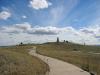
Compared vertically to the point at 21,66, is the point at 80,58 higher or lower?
lower

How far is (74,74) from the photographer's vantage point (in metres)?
17.8

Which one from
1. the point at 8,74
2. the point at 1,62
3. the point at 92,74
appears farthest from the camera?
the point at 1,62

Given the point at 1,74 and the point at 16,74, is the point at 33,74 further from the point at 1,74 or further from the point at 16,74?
the point at 1,74

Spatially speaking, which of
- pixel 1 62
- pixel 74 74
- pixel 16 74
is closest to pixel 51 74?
pixel 74 74

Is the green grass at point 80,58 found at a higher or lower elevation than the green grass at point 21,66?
lower

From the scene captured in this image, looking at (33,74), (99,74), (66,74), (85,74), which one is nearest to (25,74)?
(33,74)

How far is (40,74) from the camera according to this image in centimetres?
1803

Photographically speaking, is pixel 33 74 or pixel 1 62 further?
pixel 1 62

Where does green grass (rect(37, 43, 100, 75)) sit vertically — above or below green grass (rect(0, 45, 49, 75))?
below

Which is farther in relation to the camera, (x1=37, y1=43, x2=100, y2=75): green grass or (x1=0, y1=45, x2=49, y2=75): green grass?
(x1=37, y1=43, x2=100, y2=75): green grass

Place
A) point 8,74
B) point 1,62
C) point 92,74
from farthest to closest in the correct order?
point 1,62 < point 8,74 < point 92,74

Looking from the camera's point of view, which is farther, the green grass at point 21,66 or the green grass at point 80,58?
the green grass at point 80,58

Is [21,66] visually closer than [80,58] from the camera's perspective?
Yes

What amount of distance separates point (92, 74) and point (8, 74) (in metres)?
8.54
